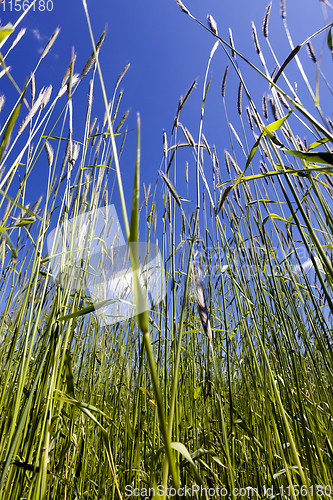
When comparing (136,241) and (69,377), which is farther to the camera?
(69,377)

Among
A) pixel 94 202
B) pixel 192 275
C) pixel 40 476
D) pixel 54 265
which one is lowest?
pixel 40 476

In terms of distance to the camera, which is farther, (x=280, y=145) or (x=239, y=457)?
(x=239, y=457)

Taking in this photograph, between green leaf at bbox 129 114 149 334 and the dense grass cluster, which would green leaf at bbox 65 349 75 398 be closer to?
the dense grass cluster

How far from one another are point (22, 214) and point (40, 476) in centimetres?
79

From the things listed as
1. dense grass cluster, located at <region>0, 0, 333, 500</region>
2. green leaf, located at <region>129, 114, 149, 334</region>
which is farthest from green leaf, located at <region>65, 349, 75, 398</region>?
green leaf, located at <region>129, 114, 149, 334</region>

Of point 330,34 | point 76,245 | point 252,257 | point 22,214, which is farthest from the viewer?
point 22,214

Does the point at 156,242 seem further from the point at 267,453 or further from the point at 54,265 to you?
the point at 267,453

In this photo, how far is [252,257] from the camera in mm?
815

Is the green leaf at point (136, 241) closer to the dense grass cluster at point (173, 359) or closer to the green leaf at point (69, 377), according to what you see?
the dense grass cluster at point (173, 359)

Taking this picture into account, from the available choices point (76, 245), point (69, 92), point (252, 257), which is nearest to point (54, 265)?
point (76, 245)

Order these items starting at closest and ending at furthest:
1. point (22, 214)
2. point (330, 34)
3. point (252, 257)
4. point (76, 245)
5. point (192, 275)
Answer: point (330, 34), point (192, 275), point (76, 245), point (252, 257), point (22, 214)

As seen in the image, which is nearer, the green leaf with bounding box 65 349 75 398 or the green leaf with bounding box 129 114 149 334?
the green leaf with bounding box 129 114 149 334

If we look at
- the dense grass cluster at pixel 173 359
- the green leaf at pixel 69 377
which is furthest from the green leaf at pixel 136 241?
the green leaf at pixel 69 377

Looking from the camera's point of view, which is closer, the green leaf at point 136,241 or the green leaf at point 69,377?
the green leaf at point 136,241
